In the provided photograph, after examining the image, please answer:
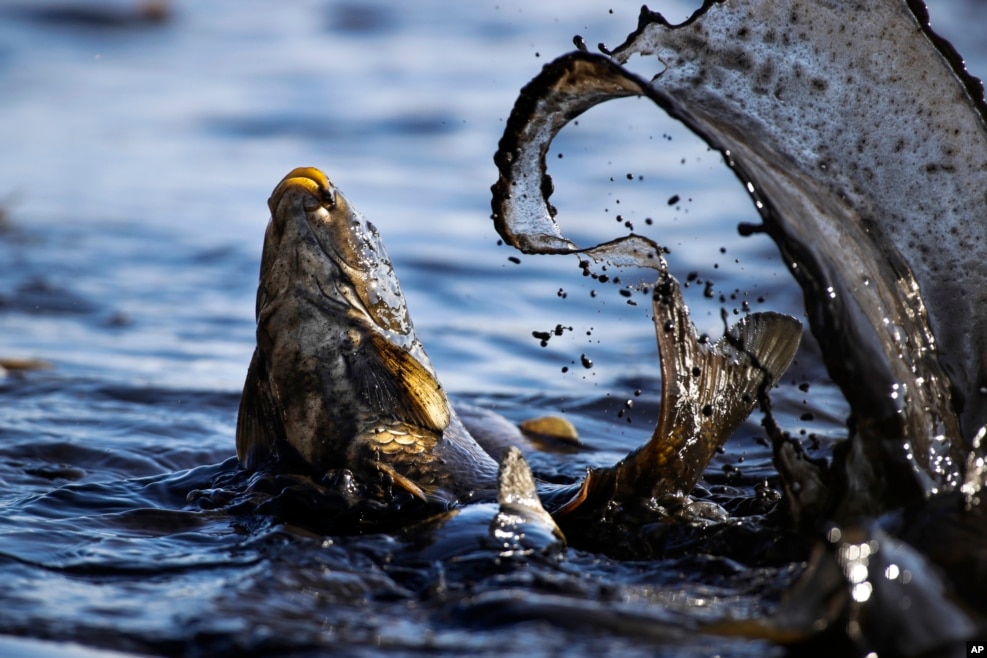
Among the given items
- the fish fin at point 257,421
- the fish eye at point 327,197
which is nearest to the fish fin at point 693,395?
the fish fin at point 257,421

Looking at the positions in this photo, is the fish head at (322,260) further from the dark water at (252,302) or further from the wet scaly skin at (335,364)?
the dark water at (252,302)

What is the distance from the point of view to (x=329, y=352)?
159 inches

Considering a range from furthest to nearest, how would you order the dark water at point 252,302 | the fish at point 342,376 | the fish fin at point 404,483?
1. the fish at point 342,376
2. the fish fin at point 404,483
3. the dark water at point 252,302

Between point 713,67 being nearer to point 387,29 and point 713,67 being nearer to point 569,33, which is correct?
point 569,33

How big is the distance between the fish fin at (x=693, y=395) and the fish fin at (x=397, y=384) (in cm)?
64

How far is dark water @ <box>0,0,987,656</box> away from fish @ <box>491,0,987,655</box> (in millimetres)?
333

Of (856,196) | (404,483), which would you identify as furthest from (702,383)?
(404,483)

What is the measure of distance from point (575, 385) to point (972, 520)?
11.3 feet

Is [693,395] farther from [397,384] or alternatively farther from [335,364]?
[335,364]

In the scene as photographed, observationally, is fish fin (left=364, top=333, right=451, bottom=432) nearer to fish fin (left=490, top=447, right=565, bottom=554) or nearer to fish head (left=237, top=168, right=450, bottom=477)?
fish head (left=237, top=168, right=450, bottom=477)

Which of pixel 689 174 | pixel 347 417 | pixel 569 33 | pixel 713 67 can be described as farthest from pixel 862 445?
pixel 569 33

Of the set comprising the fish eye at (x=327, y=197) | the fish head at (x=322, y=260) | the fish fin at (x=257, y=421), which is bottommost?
the fish fin at (x=257, y=421)

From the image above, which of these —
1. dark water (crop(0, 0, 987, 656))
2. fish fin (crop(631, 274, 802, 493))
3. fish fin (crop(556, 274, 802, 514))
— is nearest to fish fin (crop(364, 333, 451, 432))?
dark water (crop(0, 0, 987, 656))

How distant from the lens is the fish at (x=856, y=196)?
307 centimetres
